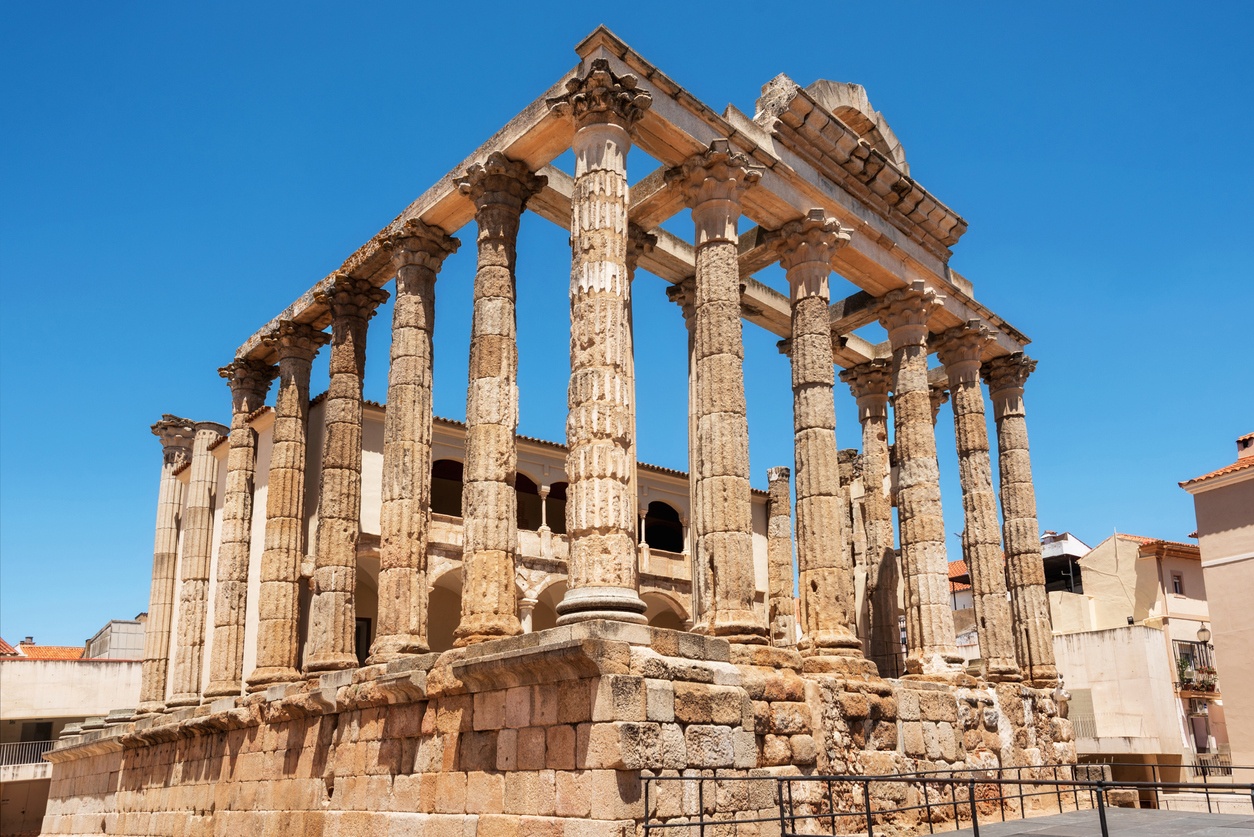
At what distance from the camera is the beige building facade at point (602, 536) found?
35.0ft

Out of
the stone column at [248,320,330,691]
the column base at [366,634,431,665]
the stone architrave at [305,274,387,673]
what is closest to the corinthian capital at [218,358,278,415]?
the stone column at [248,320,330,691]

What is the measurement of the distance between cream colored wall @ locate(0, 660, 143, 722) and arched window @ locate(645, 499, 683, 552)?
1679cm

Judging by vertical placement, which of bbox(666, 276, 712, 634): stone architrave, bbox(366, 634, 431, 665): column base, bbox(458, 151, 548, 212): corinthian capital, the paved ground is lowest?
the paved ground

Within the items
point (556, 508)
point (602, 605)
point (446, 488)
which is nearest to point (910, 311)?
point (602, 605)

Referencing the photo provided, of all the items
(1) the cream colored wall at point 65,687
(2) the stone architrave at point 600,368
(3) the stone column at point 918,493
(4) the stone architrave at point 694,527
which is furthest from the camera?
(1) the cream colored wall at point 65,687

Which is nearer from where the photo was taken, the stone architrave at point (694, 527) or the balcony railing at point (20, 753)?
the stone architrave at point (694, 527)

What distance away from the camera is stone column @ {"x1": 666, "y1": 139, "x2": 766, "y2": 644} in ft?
39.4

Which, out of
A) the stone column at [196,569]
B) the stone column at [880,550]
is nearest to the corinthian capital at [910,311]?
the stone column at [880,550]

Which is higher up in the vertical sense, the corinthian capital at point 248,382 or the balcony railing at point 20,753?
the corinthian capital at point 248,382

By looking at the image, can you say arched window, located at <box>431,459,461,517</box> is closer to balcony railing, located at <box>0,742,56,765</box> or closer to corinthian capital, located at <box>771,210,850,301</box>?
corinthian capital, located at <box>771,210,850,301</box>

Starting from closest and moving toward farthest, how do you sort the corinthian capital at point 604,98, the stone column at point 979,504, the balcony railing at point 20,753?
1. the corinthian capital at point 604,98
2. the stone column at point 979,504
3. the balcony railing at point 20,753

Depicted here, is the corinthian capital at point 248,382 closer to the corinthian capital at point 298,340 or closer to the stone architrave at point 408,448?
the corinthian capital at point 298,340

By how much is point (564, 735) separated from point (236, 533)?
Result: 1059 cm

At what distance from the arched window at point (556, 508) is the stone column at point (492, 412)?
11314 millimetres
